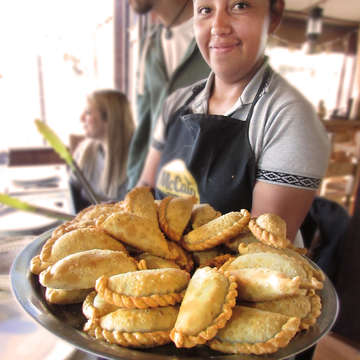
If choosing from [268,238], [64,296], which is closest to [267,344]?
[268,238]

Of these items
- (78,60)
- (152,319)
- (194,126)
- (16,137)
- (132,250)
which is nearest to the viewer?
(152,319)

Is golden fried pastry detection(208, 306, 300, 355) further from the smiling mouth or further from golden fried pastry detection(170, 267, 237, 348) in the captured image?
the smiling mouth

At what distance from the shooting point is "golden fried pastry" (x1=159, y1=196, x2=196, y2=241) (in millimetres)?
450

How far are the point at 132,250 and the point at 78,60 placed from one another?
64cm

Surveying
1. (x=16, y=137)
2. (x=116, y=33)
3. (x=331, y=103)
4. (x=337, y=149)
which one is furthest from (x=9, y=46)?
(x=337, y=149)

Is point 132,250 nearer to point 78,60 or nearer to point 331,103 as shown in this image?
point 331,103

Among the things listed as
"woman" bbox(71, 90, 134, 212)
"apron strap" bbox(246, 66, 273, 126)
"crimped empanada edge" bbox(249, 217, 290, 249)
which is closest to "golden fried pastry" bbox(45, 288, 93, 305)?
"crimped empanada edge" bbox(249, 217, 290, 249)

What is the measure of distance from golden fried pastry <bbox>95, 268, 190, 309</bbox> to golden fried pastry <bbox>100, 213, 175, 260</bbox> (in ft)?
0.17

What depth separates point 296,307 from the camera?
0.36m

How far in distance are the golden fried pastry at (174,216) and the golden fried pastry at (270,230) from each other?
3.9 inches

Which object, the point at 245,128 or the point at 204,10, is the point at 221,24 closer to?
the point at 204,10

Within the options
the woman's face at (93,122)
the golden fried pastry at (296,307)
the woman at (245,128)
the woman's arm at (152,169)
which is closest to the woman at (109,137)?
the woman's face at (93,122)

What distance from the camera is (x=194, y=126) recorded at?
549 mm

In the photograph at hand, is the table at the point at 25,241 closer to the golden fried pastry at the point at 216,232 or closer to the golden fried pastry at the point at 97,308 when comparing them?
the golden fried pastry at the point at 97,308
